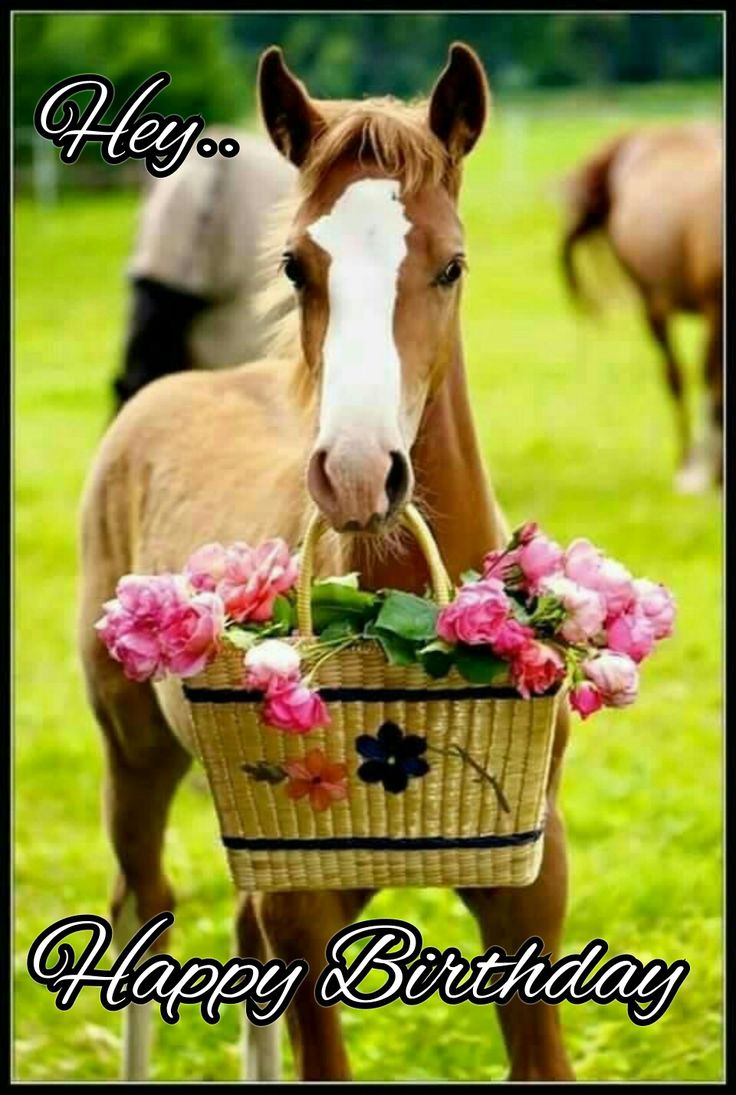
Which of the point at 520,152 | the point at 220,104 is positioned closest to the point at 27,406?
the point at 220,104

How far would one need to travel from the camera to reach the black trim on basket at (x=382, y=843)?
2.85 m

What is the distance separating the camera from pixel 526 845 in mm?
2885

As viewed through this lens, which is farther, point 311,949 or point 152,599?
point 311,949

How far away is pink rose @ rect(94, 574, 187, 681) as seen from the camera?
269cm

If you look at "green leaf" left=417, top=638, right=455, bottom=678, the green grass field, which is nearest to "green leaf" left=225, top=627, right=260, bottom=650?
"green leaf" left=417, top=638, right=455, bottom=678

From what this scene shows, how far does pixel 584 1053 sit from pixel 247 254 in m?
2.89

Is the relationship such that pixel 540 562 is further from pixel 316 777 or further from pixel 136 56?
pixel 136 56

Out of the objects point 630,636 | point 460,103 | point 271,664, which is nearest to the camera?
point 271,664

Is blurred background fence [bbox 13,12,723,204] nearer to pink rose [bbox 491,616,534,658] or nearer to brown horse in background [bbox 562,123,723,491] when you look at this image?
brown horse in background [bbox 562,123,723,491]

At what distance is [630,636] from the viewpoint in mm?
2736

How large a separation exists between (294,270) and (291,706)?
0.66 metres

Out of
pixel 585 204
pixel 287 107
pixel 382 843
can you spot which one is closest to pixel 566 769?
pixel 382 843

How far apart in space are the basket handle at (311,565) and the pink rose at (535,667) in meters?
0.14

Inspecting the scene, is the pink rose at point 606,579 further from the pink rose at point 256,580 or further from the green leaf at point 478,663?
the pink rose at point 256,580
